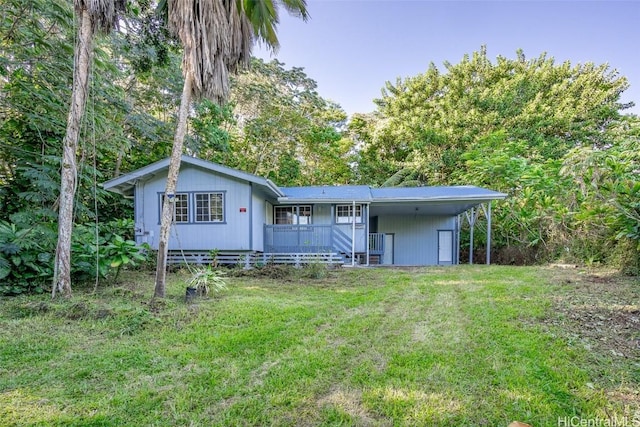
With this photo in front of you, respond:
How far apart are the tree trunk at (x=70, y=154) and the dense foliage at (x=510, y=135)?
11.6 meters

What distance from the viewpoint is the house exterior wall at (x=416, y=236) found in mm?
15477

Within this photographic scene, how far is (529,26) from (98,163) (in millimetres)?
18239

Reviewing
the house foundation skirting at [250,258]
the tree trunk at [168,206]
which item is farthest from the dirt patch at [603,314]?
the house foundation skirting at [250,258]

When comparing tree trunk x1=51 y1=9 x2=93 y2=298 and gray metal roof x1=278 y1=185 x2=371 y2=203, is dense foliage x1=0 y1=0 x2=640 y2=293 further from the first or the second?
gray metal roof x1=278 y1=185 x2=371 y2=203

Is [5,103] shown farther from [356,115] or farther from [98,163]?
[356,115]

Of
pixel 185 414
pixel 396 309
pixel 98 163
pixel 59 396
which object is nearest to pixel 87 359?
pixel 59 396

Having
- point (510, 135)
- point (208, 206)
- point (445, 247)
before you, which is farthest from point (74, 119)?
point (510, 135)

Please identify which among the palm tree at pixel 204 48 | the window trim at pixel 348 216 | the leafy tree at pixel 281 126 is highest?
the leafy tree at pixel 281 126

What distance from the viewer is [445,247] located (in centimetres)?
1555

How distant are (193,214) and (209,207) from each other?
1.98 feet

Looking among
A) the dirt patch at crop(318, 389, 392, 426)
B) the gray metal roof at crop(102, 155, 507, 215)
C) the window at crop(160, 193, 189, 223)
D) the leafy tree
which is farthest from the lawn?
the leafy tree

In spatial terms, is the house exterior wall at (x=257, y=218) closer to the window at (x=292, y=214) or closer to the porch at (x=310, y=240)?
the porch at (x=310, y=240)

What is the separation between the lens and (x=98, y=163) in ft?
48.4

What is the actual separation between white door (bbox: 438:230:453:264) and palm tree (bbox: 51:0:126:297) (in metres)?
14.0
